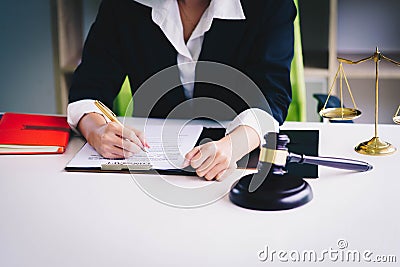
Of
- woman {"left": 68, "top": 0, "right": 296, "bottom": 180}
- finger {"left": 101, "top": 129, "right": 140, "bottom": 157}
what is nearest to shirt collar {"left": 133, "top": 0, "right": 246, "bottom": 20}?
woman {"left": 68, "top": 0, "right": 296, "bottom": 180}

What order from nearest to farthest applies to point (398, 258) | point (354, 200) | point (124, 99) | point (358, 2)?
point (398, 258) < point (354, 200) < point (124, 99) < point (358, 2)

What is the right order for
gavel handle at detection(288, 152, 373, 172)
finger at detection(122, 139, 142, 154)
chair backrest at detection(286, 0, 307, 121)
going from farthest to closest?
1. chair backrest at detection(286, 0, 307, 121)
2. finger at detection(122, 139, 142, 154)
3. gavel handle at detection(288, 152, 373, 172)

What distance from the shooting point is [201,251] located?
1.05 metres

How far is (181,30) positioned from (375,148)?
60cm

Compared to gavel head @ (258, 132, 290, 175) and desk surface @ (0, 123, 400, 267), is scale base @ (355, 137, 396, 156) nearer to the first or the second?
desk surface @ (0, 123, 400, 267)

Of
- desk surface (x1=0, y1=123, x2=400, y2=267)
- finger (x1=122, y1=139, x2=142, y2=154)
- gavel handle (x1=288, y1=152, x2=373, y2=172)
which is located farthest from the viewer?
finger (x1=122, y1=139, x2=142, y2=154)

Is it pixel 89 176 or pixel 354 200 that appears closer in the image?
pixel 354 200

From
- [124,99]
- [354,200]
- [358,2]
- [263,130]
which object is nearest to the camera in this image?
[354,200]

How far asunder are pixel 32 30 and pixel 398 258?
2406 mm

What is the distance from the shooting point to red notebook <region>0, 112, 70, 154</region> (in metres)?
1.50

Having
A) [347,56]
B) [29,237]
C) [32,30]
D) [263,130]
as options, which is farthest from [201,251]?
[32,30]

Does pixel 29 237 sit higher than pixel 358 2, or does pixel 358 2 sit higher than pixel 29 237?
pixel 358 2

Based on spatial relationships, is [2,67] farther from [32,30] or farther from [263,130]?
[263,130]

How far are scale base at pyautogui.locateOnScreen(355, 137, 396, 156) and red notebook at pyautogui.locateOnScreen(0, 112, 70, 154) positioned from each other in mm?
652
